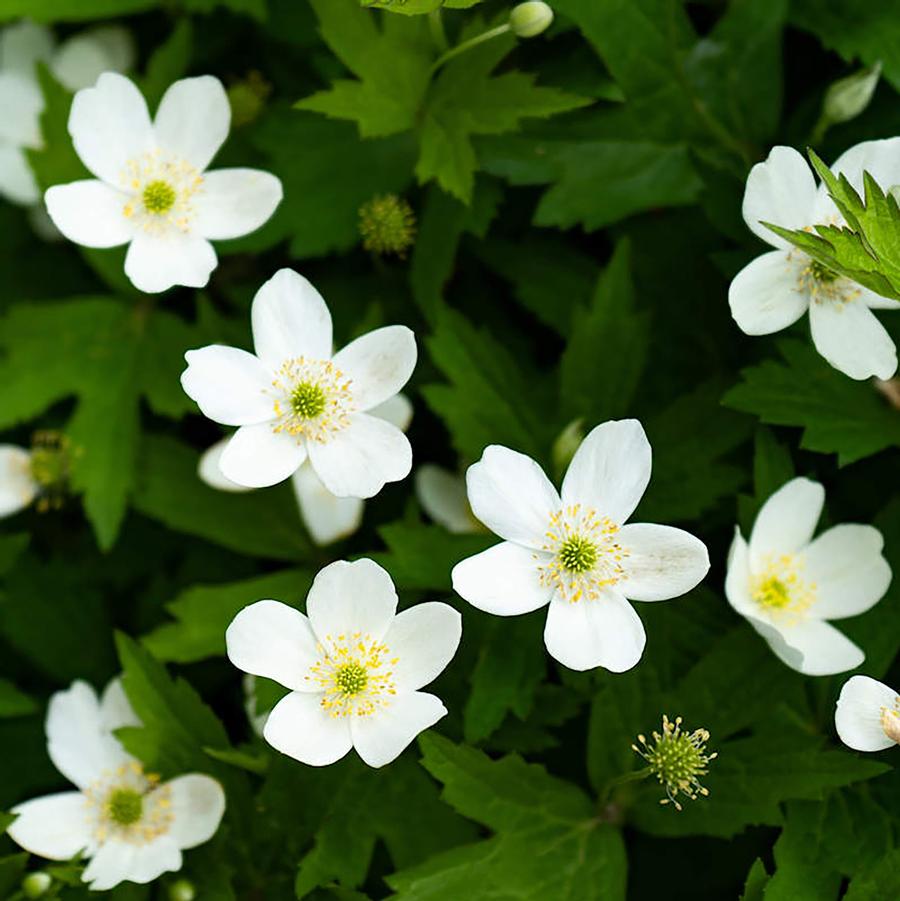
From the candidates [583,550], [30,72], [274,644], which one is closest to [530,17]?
[583,550]

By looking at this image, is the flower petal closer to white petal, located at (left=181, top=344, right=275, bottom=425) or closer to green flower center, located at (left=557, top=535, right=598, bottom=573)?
white petal, located at (left=181, top=344, right=275, bottom=425)

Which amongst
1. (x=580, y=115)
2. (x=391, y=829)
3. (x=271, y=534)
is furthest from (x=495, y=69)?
(x=391, y=829)

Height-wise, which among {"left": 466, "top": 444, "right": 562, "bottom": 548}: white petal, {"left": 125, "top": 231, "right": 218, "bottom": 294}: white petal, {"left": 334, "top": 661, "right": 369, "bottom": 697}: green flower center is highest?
{"left": 125, "top": 231, "right": 218, "bottom": 294}: white petal

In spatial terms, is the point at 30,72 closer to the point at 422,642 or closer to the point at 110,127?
the point at 110,127

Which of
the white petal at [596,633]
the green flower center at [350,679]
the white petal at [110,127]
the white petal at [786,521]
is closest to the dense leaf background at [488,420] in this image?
the white petal at [786,521]

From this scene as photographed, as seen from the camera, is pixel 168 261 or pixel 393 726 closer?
pixel 393 726

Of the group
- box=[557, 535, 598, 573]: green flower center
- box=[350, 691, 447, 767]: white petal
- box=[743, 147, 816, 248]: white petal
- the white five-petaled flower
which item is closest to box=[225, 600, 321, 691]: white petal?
the white five-petaled flower

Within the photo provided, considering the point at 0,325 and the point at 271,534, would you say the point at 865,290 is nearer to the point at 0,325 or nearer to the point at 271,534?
the point at 271,534

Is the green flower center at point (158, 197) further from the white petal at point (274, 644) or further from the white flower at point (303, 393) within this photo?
the white petal at point (274, 644)
